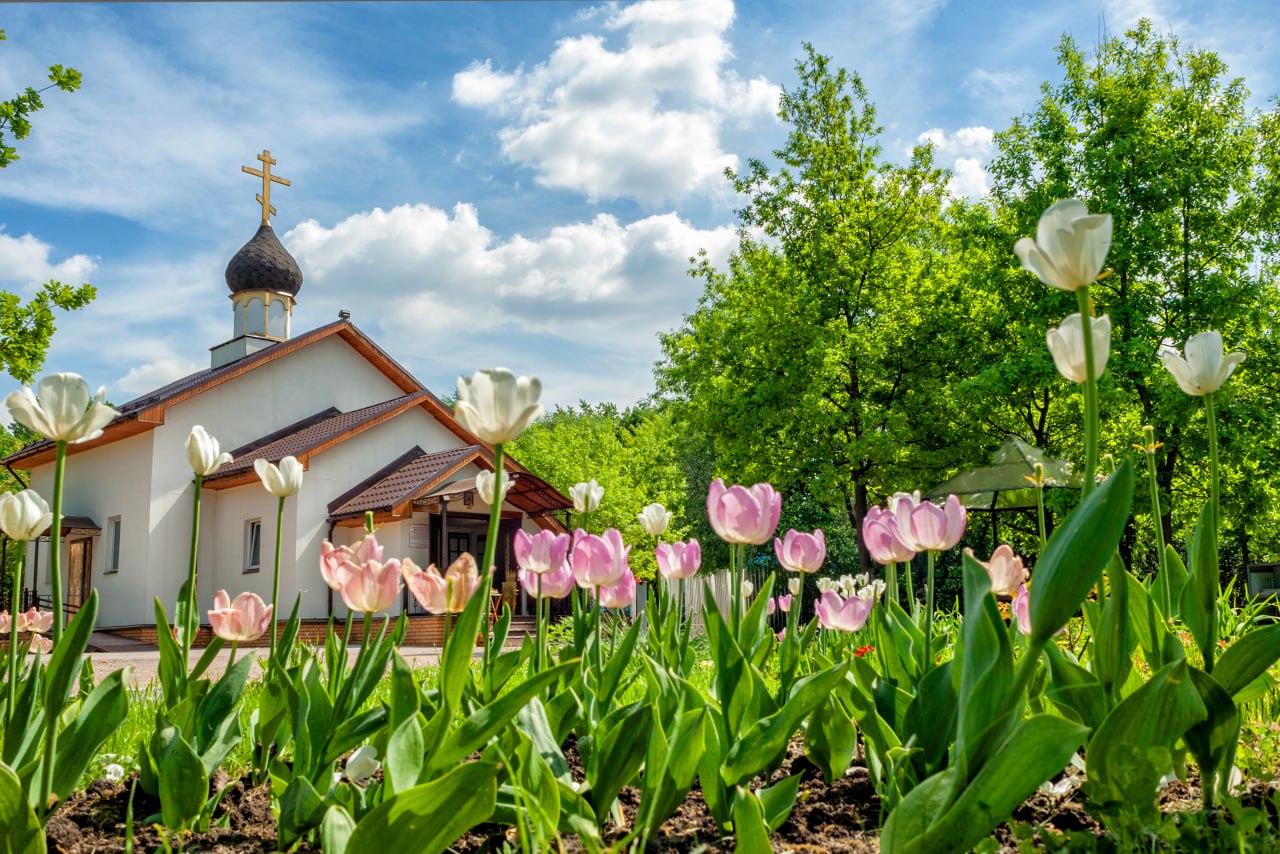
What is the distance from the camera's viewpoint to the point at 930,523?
2.33m

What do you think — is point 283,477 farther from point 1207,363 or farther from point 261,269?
point 261,269

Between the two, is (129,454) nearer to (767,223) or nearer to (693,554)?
(767,223)

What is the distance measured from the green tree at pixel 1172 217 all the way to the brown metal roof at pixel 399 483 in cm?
1112

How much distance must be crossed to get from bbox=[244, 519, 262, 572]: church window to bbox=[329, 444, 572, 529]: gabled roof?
5.11 ft

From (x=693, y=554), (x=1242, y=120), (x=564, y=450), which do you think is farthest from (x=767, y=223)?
(x=693, y=554)

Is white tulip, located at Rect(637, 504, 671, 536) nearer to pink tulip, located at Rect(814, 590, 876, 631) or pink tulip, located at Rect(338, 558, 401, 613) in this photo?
pink tulip, located at Rect(814, 590, 876, 631)

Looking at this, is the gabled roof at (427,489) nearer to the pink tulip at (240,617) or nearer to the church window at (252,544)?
the church window at (252,544)

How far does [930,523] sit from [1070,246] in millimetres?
942

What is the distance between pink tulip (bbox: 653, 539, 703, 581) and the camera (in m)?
2.92

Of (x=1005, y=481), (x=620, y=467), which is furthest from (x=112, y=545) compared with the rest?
(x=1005, y=481)

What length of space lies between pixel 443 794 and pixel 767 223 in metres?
19.5

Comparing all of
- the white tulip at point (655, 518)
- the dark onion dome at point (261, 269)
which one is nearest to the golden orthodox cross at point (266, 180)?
the dark onion dome at point (261, 269)

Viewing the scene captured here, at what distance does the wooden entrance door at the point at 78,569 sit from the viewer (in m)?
21.7

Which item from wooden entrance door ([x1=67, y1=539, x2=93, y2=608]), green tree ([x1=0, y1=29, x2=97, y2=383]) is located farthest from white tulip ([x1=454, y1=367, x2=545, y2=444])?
wooden entrance door ([x1=67, y1=539, x2=93, y2=608])
